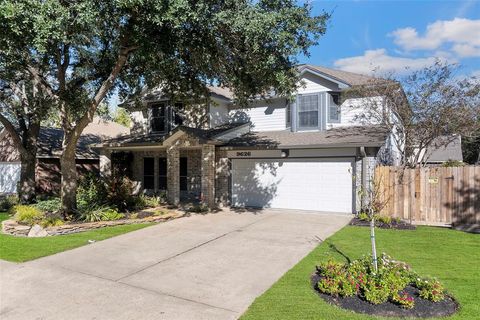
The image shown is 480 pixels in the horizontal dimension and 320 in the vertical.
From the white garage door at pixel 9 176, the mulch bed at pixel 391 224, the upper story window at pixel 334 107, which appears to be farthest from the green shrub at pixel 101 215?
the white garage door at pixel 9 176

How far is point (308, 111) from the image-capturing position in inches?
648

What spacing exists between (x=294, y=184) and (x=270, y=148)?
1864mm

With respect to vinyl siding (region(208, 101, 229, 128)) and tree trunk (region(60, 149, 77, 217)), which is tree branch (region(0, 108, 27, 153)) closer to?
tree trunk (region(60, 149, 77, 217))

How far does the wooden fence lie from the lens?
11555mm

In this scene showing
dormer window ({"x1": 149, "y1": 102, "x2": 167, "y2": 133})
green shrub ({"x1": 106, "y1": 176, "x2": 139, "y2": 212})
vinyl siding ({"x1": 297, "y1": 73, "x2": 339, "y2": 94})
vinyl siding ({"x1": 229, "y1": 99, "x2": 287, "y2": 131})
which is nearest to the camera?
green shrub ({"x1": 106, "y1": 176, "x2": 139, "y2": 212})

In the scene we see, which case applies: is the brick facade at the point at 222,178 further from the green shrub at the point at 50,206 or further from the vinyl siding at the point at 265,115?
the green shrub at the point at 50,206

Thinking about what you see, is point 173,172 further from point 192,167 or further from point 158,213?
point 158,213

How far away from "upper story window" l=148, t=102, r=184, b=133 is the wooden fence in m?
10.8

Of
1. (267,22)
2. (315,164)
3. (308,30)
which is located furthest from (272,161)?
(267,22)

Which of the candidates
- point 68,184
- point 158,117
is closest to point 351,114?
point 158,117

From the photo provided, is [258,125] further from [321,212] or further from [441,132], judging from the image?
[441,132]

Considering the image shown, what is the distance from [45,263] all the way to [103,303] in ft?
10.3

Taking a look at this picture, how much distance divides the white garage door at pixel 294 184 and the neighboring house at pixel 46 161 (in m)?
12.3

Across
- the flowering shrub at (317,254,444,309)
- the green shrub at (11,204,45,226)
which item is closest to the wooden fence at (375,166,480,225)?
the flowering shrub at (317,254,444,309)
